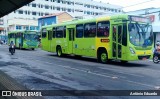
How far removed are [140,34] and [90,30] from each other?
4478mm

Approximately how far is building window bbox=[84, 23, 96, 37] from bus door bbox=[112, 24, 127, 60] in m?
2.43

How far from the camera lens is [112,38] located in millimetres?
18484

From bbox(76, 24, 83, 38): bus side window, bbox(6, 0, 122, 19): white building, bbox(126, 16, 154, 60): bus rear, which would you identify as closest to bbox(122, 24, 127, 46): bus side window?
bbox(126, 16, 154, 60): bus rear

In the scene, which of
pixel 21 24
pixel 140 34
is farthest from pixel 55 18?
pixel 140 34

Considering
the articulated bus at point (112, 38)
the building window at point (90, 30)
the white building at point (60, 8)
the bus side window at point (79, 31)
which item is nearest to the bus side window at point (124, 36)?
the articulated bus at point (112, 38)

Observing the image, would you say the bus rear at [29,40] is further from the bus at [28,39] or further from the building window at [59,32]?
the building window at [59,32]

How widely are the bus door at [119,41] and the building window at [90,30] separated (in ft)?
7.99

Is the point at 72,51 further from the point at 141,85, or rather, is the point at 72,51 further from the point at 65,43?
the point at 141,85

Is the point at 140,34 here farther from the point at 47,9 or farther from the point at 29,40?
the point at 47,9

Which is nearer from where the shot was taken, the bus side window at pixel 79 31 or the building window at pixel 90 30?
the building window at pixel 90 30

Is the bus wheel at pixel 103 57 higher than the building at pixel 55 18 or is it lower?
lower

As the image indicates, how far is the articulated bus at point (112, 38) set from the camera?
688 inches

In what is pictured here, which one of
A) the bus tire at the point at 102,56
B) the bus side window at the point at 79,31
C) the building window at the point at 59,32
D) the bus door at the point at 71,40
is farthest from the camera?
the building window at the point at 59,32

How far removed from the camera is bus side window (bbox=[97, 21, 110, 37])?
19.0 meters
